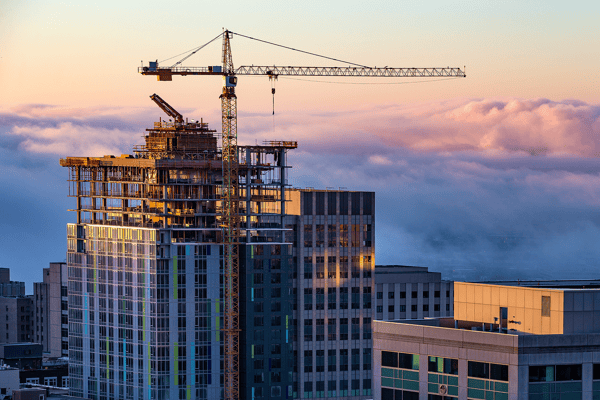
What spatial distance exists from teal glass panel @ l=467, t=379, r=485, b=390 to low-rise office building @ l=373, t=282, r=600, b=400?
9cm

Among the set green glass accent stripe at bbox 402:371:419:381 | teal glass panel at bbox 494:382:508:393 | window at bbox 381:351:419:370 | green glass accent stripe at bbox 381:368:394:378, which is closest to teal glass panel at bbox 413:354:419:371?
window at bbox 381:351:419:370

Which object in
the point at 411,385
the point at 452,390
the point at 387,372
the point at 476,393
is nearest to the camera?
the point at 476,393

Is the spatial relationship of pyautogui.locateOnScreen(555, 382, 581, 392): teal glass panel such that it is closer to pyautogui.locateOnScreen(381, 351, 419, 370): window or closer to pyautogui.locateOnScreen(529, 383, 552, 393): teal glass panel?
pyautogui.locateOnScreen(529, 383, 552, 393): teal glass panel

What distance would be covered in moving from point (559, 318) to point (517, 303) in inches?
224

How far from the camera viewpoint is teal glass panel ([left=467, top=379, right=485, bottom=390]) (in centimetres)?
11335

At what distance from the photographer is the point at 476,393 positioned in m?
114

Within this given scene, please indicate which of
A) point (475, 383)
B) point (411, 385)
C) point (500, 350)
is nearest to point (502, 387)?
point (475, 383)

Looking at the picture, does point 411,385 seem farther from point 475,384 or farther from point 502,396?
point 502,396

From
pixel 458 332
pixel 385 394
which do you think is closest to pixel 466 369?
pixel 458 332

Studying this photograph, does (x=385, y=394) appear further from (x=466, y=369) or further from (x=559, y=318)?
(x=559, y=318)

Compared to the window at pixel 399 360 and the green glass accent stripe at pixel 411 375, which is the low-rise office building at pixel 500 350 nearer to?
the window at pixel 399 360

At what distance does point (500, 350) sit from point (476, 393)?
18.4 feet

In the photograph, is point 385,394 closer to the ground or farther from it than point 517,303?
closer to the ground

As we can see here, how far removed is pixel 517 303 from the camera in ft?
394
